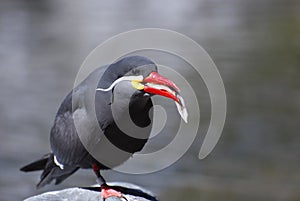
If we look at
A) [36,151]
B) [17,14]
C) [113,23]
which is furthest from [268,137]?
[17,14]

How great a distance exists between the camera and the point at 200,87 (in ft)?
41.9

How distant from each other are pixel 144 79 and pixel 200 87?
7.67 m

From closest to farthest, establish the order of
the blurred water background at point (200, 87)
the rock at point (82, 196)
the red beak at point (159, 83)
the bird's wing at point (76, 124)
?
the red beak at point (159, 83) → the bird's wing at point (76, 124) → the rock at point (82, 196) → the blurred water background at point (200, 87)

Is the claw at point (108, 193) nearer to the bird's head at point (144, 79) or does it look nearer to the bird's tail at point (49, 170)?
the bird's tail at point (49, 170)

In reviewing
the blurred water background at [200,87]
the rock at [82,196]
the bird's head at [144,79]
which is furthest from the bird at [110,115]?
the blurred water background at [200,87]

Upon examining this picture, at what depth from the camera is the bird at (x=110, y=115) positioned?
17.1 ft

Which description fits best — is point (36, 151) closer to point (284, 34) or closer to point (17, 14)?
point (284, 34)

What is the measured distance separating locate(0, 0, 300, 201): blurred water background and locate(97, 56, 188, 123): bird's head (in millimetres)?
3946

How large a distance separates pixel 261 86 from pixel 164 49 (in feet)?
10.9

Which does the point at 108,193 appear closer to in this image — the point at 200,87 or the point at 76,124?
the point at 76,124

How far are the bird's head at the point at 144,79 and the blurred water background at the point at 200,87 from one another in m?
3.95

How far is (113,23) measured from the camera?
1955 cm

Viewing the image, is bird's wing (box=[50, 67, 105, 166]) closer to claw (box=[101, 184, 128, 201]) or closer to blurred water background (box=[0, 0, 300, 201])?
claw (box=[101, 184, 128, 201])

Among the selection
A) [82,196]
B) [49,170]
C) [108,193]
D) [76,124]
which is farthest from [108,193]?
[49,170]
